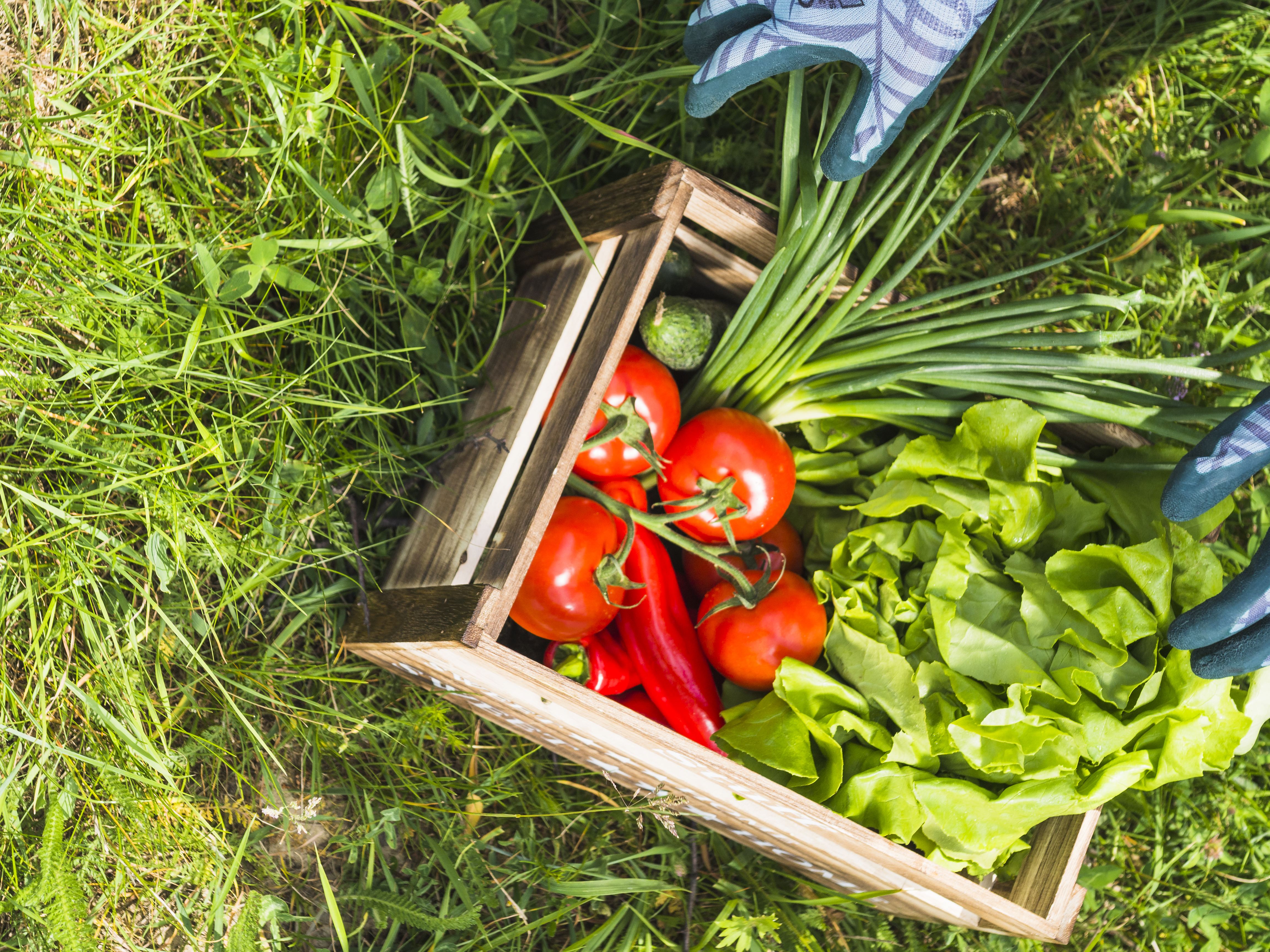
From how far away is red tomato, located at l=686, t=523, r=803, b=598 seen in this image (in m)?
1.66

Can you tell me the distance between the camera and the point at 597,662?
1.60m

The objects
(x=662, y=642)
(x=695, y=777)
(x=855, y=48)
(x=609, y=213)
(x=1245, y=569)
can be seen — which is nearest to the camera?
(x=855, y=48)

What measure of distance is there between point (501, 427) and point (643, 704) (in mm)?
584

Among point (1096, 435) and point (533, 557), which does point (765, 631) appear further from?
point (1096, 435)

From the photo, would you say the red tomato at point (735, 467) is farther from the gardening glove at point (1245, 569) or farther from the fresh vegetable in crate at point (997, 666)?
the gardening glove at point (1245, 569)

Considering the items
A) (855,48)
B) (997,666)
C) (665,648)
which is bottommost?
(665,648)

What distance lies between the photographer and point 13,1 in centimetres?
145

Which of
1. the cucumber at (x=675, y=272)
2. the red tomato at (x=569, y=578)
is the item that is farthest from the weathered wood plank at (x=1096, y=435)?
the red tomato at (x=569, y=578)

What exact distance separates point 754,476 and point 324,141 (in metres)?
0.89

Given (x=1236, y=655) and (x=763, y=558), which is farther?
(x=763, y=558)

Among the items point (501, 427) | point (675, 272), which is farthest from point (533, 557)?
point (675, 272)

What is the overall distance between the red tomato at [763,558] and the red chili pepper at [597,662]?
7.5 inches

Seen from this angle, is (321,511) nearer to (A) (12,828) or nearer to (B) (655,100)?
(A) (12,828)

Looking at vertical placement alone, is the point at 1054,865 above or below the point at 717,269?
below
